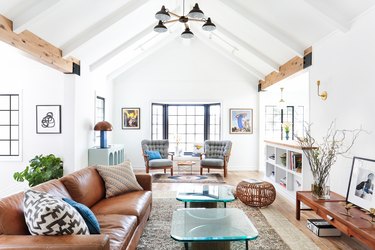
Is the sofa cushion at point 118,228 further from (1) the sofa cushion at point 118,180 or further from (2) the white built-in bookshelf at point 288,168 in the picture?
(2) the white built-in bookshelf at point 288,168

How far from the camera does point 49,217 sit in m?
1.75

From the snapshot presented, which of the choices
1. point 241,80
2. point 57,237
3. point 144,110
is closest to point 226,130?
point 241,80

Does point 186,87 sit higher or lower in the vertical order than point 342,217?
higher

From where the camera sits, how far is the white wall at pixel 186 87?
803 cm

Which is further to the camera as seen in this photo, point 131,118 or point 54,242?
point 131,118

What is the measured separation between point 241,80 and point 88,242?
7047 millimetres

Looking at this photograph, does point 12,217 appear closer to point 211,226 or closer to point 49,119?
point 211,226

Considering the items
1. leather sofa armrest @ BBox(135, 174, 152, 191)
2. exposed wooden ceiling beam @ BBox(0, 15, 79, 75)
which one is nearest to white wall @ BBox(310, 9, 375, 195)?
leather sofa armrest @ BBox(135, 174, 152, 191)

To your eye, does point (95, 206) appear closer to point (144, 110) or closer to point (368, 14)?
point (368, 14)

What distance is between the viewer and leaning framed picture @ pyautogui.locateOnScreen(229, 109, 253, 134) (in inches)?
316

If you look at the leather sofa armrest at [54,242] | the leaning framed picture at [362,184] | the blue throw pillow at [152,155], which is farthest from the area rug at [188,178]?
the leather sofa armrest at [54,242]

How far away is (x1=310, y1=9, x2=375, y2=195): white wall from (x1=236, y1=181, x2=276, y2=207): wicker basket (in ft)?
2.99

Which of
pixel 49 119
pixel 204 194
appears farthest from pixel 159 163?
pixel 204 194

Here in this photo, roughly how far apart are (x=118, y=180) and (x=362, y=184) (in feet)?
9.44
